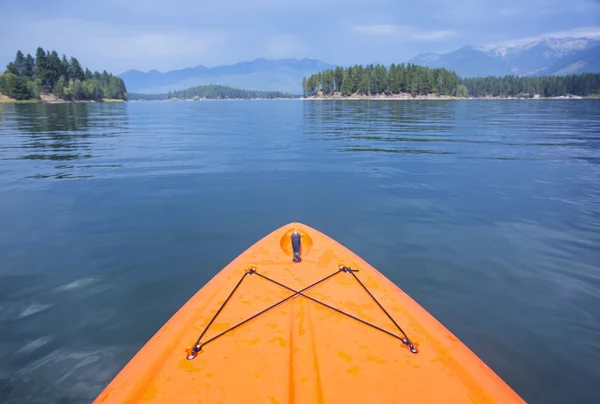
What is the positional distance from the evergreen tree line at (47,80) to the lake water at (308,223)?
12871 cm

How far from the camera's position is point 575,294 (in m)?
5.56

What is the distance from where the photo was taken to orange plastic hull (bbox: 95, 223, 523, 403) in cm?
270

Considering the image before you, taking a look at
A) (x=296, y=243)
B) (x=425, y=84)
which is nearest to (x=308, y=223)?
(x=296, y=243)

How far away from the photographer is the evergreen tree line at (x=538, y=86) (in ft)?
499

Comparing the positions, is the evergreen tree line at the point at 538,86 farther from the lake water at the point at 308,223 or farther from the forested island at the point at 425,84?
the lake water at the point at 308,223

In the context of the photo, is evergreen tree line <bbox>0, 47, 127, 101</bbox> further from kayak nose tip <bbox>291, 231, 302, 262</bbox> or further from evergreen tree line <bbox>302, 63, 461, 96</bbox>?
kayak nose tip <bbox>291, 231, 302, 262</bbox>

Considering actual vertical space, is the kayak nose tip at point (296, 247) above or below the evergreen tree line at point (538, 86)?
below

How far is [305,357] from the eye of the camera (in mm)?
3076

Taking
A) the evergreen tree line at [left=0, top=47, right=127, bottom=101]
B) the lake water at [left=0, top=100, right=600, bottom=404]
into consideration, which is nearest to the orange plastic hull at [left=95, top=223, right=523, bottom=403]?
the lake water at [left=0, top=100, right=600, bottom=404]

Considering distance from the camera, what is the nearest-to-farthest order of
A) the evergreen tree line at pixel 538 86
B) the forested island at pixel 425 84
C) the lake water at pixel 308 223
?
the lake water at pixel 308 223
the forested island at pixel 425 84
the evergreen tree line at pixel 538 86

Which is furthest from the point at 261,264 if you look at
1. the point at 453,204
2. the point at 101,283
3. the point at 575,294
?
the point at 453,204

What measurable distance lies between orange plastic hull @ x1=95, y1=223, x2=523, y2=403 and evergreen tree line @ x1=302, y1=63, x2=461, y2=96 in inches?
6054

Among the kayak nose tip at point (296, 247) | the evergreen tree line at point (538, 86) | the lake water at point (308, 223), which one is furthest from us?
the evergreen tree line at point (538, 86)

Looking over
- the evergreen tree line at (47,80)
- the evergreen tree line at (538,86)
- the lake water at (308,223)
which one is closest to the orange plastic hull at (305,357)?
the lake water at (308,223)
